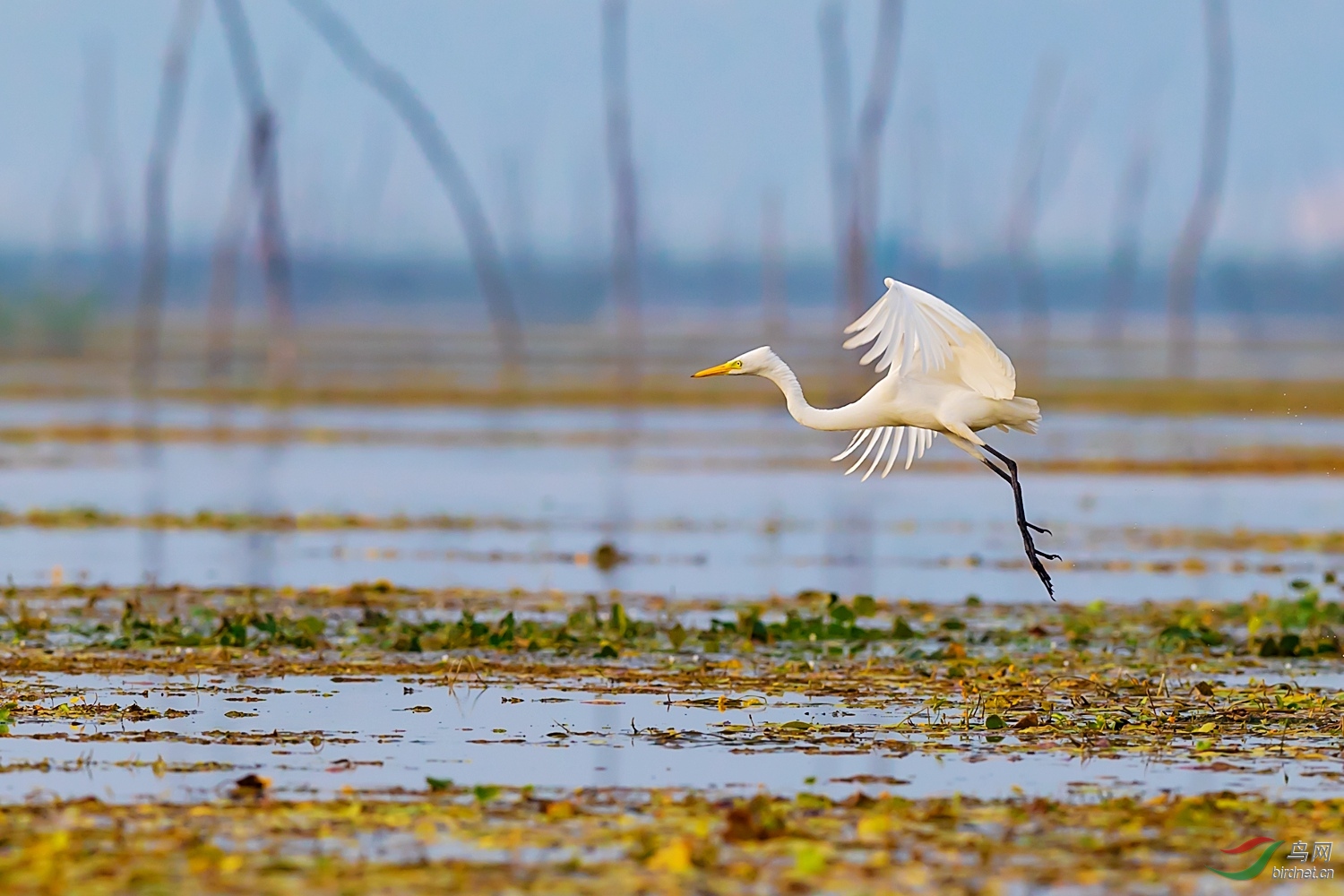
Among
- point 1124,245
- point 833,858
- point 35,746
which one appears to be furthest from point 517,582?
point 1124,245

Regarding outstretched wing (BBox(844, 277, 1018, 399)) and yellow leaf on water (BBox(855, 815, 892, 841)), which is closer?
yellow leaf on water (BBox(855, 815, 892, 841))

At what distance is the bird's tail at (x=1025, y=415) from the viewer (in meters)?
15.1

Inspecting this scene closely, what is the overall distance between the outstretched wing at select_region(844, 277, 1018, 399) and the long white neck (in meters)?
0.42

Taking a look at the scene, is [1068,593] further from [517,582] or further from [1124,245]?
[1124,245]

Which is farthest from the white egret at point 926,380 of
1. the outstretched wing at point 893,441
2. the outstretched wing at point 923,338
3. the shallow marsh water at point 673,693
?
the shallow marsh water at point 673,693

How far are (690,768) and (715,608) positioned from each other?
24.2 feet

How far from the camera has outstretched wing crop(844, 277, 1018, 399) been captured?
14242 mm

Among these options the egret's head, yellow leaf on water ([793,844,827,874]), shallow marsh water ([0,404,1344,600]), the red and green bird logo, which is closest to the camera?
yellow leaf on water ([793,844,827,874])

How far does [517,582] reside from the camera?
20094 mm

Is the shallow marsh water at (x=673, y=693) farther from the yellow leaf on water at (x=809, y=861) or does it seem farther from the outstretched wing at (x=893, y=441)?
the outstretched wing at (x=893, y=441)

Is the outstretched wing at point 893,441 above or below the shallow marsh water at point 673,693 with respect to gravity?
above

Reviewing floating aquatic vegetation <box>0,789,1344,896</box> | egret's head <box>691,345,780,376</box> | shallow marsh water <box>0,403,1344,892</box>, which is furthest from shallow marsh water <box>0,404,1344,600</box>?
floating aquatic vegetation <box>0,789,1344,896</box>

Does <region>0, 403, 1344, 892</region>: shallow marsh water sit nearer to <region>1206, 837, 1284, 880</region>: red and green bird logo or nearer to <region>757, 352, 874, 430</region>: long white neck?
<region>1206, 837, 1284, 880</region>: red and green bird logo

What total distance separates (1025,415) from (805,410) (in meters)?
1.46
